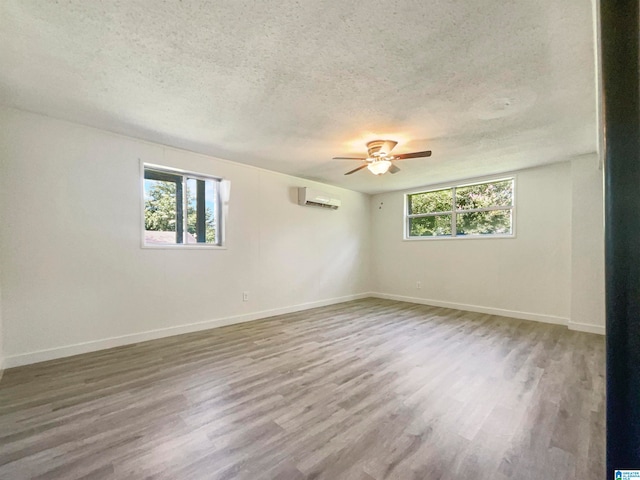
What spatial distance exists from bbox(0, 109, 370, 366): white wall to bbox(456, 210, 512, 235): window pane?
364 centimetres

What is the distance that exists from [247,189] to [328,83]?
102 inches

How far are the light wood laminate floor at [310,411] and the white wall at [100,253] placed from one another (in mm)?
363

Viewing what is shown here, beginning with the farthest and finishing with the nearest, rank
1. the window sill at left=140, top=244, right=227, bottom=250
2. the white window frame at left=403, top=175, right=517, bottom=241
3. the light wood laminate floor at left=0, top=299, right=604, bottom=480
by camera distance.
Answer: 1. the white window frame at left=403, top=175, right=517, bottom=241
2. the window sill at left=140, top=244, right=227, bottom=250
3. the light wood laminate floor at left=0, top=299, right=604, bottom=480

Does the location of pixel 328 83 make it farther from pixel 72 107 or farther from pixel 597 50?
A: pixel 72 107

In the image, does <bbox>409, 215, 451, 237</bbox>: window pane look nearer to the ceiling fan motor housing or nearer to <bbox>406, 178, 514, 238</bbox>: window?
<bbox>406, 178, 514, 238</bbox>: window

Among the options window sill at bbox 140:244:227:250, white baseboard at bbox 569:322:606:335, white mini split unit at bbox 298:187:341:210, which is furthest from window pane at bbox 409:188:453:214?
window sill at bbox 140:244:227:250

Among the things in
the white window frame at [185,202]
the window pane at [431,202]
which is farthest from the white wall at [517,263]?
the white window frame at [185,202]

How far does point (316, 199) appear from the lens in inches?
206

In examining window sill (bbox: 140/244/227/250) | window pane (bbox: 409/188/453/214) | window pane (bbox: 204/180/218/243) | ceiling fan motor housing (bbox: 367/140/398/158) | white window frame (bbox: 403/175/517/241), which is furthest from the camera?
window pane (bbox: 409/188/453/214)

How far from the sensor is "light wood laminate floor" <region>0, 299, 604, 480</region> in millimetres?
1460

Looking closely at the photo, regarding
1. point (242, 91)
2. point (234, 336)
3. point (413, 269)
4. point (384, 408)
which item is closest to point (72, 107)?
point (242, 91)

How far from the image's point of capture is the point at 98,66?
2.01 metres

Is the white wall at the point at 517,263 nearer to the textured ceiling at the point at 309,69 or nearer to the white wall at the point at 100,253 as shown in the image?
the textured ceiling at the point at 309,69

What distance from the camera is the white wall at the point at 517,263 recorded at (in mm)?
4195
